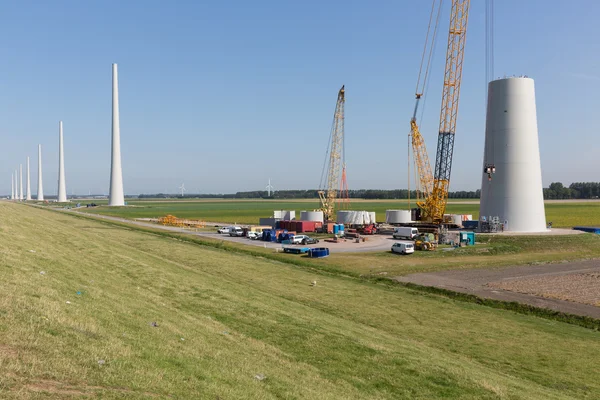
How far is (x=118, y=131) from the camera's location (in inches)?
5856

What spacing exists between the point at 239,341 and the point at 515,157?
6853cm

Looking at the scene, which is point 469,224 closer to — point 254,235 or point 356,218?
point 356,218

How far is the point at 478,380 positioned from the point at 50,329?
554 inches

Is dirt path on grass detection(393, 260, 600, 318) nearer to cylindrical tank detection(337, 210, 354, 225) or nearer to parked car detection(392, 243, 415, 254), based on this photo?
parked car detection(392, 243, 415, 254)

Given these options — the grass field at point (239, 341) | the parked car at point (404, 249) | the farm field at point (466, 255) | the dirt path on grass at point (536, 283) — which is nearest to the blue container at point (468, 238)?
the farm field at point (466, 255)

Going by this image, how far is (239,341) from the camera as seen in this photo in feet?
54.9

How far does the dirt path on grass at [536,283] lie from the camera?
32688 mm

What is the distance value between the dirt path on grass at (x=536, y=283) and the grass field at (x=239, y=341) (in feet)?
15.5

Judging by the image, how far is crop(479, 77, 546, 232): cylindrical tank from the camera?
73.1 metres

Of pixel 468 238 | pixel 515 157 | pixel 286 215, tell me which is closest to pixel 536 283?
pixel 468 238

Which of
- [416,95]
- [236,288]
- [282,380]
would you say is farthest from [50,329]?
[416,95]

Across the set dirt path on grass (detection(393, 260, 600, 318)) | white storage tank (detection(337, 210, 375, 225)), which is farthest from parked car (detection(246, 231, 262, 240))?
dirt path on grass (detection(393, 260, 600, 318))

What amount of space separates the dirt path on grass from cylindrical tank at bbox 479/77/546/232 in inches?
896

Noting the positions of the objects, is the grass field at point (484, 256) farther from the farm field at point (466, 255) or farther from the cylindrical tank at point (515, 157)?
the cylindrical tank at point (515, 157)
